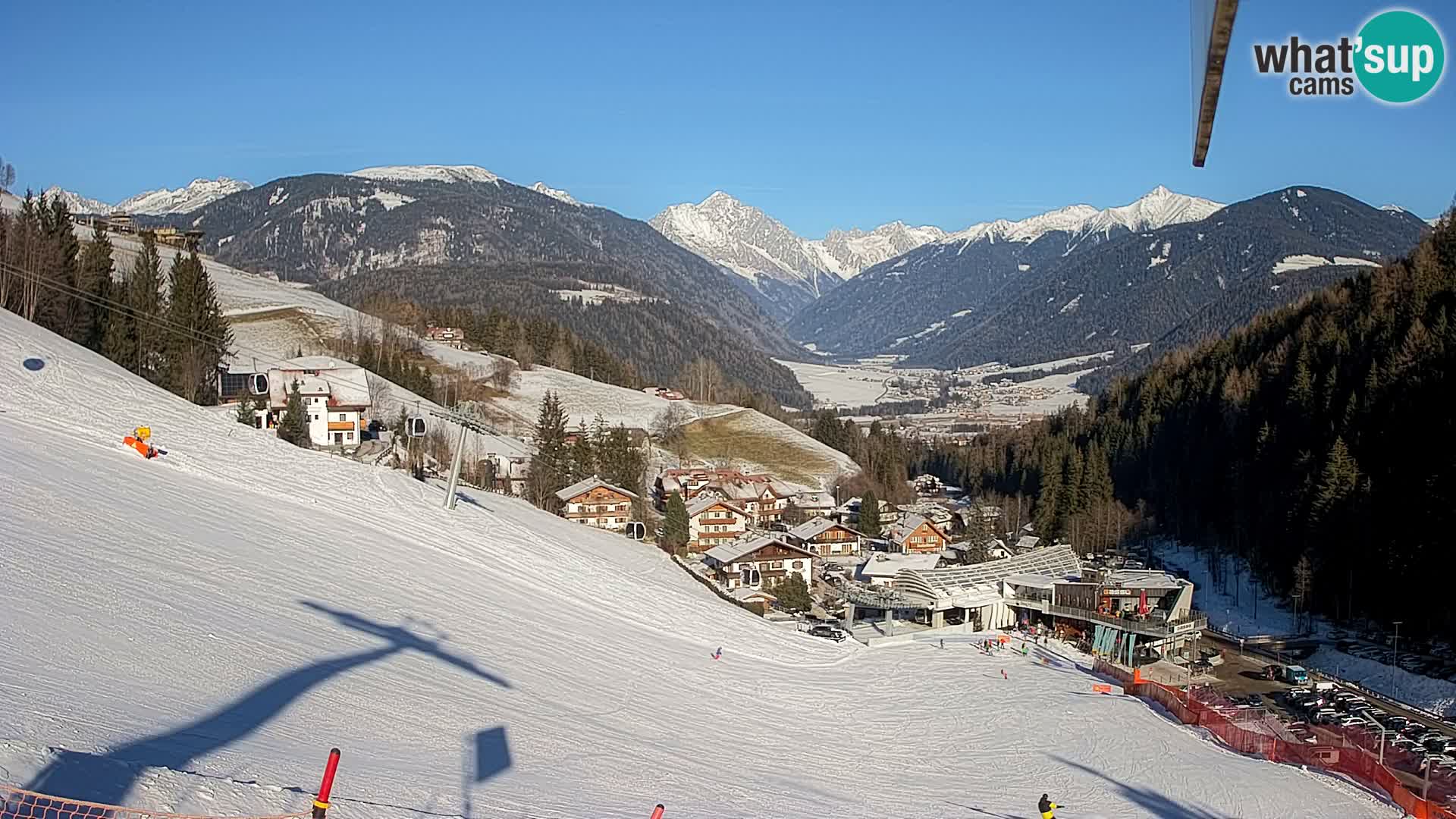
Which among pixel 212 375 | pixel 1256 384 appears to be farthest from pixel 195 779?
pixel 1256 384

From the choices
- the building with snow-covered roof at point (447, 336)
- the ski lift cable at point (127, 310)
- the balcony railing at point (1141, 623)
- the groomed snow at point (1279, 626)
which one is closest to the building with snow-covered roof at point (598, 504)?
the ski lift cable at point (127, 310)

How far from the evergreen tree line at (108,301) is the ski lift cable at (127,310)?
0.04 m

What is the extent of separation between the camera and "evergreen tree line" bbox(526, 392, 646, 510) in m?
54.7

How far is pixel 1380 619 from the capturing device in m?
40.6

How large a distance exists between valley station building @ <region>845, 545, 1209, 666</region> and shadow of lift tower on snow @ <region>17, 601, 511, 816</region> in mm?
24793

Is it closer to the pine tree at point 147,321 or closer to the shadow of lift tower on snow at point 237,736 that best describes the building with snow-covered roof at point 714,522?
the pine tree at point 147,321

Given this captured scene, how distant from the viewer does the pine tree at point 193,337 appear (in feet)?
162

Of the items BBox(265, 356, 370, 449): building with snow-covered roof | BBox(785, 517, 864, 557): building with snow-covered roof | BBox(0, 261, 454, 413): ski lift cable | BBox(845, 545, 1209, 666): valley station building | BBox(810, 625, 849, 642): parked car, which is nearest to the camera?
BBox(810, 625, 849, 642): parked car

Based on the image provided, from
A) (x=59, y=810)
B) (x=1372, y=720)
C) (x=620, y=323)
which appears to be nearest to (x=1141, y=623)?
(x=1372, y=720)

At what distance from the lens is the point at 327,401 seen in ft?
173

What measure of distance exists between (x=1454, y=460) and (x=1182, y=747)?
26.8 m

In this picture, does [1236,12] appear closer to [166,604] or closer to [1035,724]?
[166,604]

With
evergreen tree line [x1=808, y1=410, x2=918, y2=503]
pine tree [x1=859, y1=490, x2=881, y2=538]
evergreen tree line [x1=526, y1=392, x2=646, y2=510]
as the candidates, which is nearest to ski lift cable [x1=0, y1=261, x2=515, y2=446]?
evergreen tree line [x1=526, y1=392, x2=646, y2=510]

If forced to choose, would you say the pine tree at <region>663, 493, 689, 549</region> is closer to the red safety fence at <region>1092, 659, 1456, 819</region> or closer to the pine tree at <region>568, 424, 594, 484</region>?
the pine tree at <region>568, 424, 594, 484</region>
